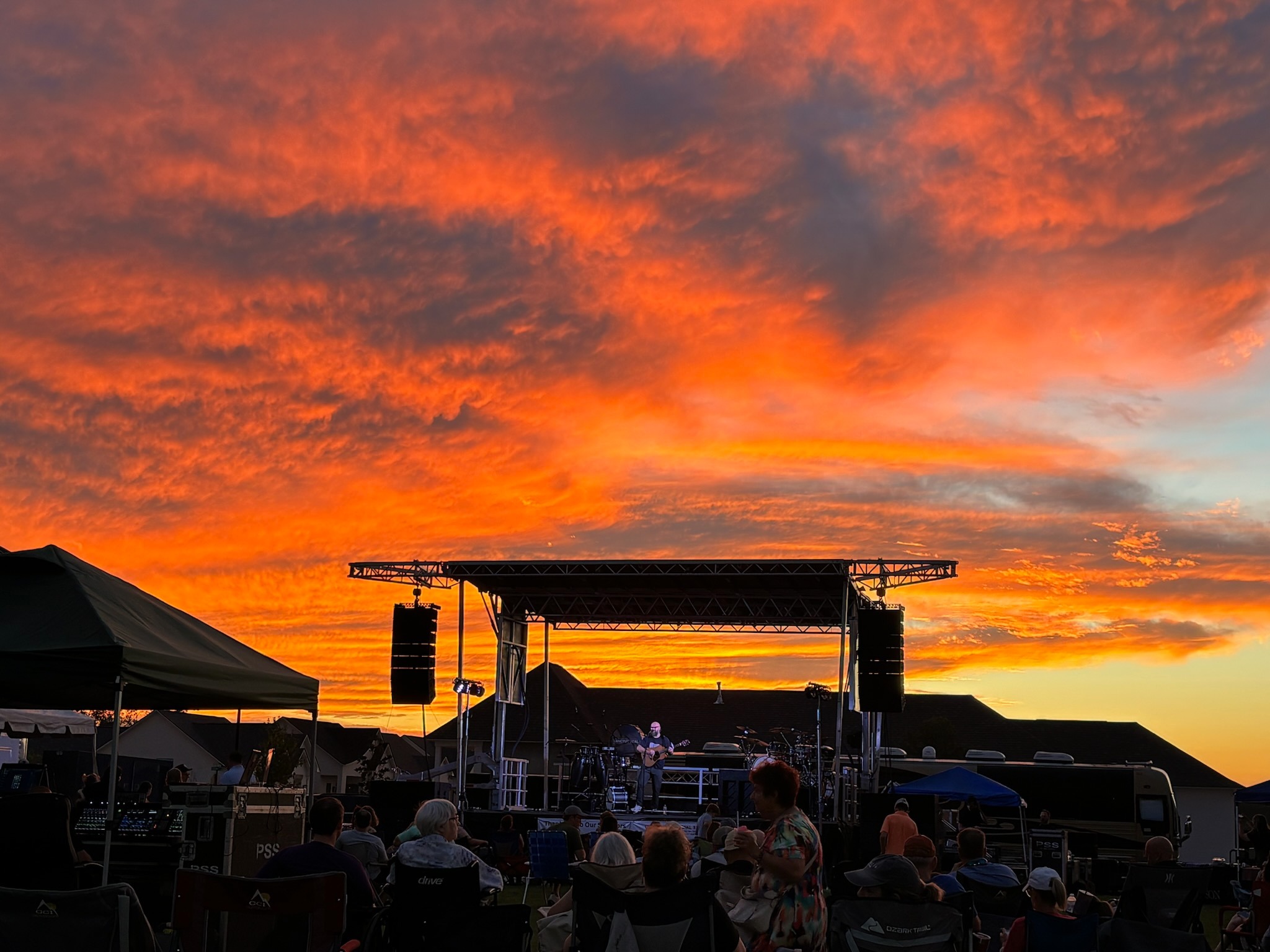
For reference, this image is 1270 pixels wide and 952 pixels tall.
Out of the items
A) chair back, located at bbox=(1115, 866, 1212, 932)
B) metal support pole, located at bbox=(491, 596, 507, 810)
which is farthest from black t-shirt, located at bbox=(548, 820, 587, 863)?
metal support pole, located at bbox=(491, 596, 507, 810)

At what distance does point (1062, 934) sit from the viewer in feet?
17.3

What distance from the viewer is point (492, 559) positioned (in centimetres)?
2044

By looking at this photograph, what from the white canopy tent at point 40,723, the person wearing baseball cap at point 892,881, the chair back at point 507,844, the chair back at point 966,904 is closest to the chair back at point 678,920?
the person wearing baseball cap at point 892,881

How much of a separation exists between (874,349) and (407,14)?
779 cm

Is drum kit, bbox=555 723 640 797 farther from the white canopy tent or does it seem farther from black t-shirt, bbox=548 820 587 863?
black t-shirt, bbox=548 820 587 863

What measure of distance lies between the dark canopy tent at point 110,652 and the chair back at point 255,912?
7.37 ft

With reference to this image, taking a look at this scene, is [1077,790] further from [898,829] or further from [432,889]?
[432,889]

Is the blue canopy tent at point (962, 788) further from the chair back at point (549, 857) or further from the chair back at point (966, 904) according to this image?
the chair back at point (966, 904)

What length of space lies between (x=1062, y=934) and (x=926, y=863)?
1.79 m

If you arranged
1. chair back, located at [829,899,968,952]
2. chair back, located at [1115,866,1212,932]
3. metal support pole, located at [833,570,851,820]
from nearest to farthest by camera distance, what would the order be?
chair back, located at [829,899,968,952] < chair back, located at [1115,866,1212,932] < metal support pole, located at [833,570,851,820]

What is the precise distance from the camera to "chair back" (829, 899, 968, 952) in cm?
477

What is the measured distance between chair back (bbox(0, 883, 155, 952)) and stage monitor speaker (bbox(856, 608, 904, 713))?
14.8 metres

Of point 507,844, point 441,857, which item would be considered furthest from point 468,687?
point 441,857

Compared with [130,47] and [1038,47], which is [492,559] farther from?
[1038,47]
